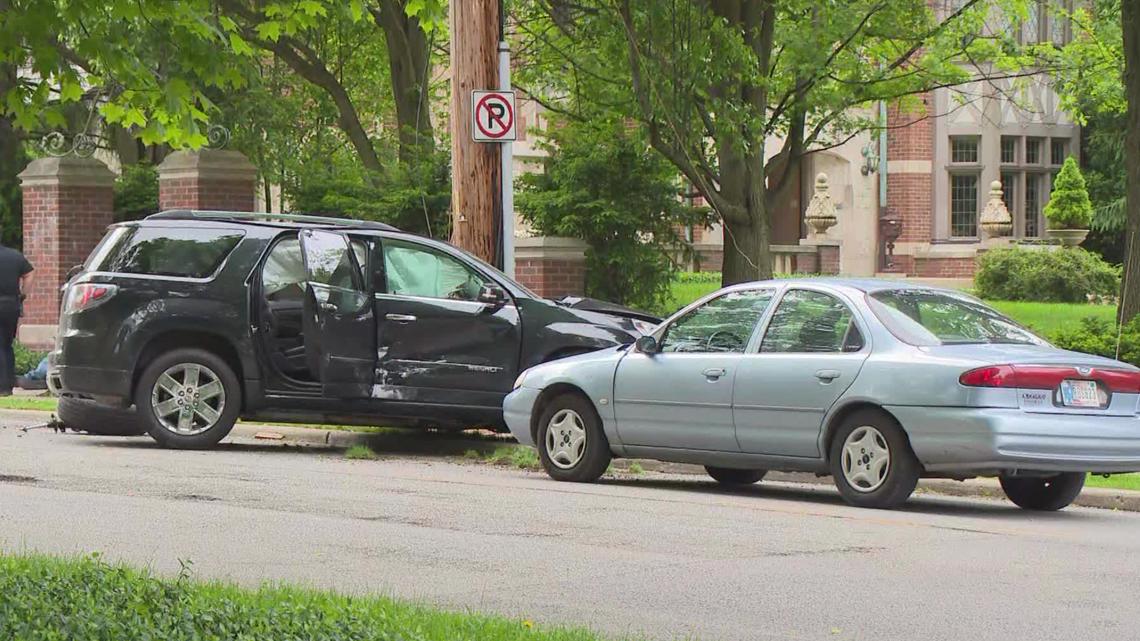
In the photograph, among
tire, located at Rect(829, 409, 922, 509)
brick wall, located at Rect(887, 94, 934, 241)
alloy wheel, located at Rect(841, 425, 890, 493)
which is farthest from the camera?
brick wall, located at Rect(887, 94, 934, 241)

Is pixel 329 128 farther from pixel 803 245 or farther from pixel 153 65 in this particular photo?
pixel 153 65

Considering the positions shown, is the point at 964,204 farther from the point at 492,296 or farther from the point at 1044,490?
the point at 1044,490

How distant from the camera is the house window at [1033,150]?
144 ft

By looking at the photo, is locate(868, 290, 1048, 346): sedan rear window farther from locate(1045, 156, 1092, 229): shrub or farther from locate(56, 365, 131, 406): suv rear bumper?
locate(1045, 156, 1092, 229): shrub

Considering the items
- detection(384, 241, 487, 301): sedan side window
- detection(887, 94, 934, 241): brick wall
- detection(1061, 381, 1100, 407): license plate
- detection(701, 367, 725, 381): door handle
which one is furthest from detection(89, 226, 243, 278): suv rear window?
detection(887, 94, 934, 241): brick wall

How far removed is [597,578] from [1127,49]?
1312 cm

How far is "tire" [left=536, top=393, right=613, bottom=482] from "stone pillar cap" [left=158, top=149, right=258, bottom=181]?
11.7 meters

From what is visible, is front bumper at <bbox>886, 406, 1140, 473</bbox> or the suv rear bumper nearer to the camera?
front bumper at <bbox>886, 406, 1140, 473</bbox>

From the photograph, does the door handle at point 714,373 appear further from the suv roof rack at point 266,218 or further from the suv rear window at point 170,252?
the suv rear window at point 170,252

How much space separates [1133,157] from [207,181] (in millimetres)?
11578

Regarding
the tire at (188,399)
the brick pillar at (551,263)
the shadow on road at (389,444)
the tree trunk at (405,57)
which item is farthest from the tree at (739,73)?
the tire at (188,399)

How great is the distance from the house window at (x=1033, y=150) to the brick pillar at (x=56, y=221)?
25183 millimetres

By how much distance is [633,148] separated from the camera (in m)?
20.8

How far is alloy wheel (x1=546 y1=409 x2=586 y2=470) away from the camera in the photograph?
42.0 feet
